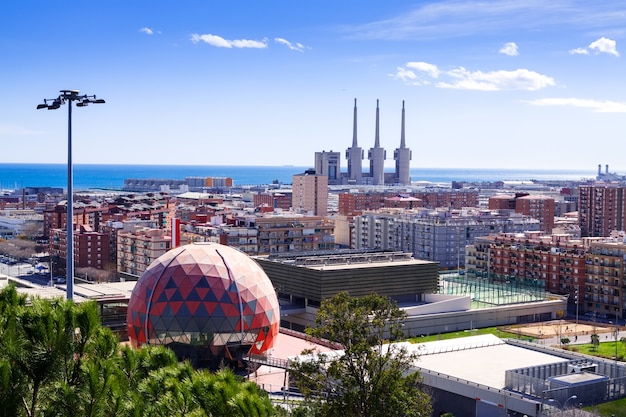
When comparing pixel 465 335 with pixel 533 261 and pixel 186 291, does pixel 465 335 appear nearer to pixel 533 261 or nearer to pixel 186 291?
pixel 533 261

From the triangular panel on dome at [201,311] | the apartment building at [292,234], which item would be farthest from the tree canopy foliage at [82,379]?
the apartment building at [292,234]

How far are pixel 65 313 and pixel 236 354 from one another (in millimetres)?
27753

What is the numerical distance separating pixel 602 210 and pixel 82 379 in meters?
126

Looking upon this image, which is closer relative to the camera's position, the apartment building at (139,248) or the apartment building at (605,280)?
the apartment building at (605,280)

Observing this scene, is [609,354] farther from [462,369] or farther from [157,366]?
[157,366]

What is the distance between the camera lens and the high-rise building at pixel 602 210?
12900 centimetres

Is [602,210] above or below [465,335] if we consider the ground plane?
above

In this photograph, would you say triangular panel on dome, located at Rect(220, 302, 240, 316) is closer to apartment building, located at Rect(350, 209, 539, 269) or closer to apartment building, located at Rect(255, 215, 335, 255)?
apartment building, located at Rect(255, 215, 335, 255)

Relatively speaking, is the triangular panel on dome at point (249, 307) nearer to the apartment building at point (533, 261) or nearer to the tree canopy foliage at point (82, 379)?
the tree canopy foliage at point (82, 379)

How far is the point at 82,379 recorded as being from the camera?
1448 cm

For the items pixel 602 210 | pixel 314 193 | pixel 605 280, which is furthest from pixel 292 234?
pixel 314 193

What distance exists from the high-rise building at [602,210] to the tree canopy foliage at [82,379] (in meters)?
122

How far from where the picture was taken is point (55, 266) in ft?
315

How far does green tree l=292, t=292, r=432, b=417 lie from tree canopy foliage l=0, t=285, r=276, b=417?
314 inches
